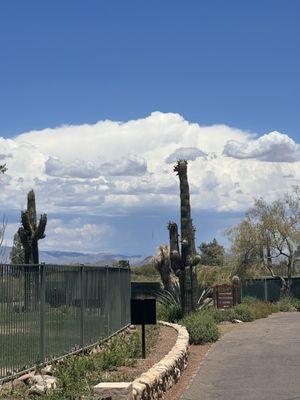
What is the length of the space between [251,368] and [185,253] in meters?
12.8

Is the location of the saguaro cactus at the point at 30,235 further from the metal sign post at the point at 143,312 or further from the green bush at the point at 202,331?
the metal sign post at the point at 143,312

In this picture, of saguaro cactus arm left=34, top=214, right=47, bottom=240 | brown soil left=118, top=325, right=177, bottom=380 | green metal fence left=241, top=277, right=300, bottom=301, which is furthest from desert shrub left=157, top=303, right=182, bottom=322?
green metal fence left=241, top=277, right=300, bottom=301

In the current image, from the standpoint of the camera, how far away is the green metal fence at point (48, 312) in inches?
476

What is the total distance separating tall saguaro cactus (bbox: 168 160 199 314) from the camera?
27922mm

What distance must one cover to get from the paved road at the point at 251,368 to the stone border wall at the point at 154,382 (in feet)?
1.31

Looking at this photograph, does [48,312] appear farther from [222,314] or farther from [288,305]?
[288,305]

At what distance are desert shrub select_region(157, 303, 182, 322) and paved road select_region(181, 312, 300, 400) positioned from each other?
336cm

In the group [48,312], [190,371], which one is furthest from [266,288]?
[48,312]

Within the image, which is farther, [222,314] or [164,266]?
[164,266]

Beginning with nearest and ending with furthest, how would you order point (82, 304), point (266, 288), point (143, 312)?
point (143, 312)
point (82, 304)
point (266, 288)

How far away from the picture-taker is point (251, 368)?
50.5 feet

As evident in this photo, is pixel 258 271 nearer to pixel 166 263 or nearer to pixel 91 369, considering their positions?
pixel 166 263

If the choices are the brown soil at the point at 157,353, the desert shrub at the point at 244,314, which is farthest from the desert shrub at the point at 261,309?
the brown soil at the point at 157,353

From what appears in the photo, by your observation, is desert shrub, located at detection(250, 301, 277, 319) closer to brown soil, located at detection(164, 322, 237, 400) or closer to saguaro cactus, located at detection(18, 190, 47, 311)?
brown soil, located at detection(164, 322, 237, 400)
